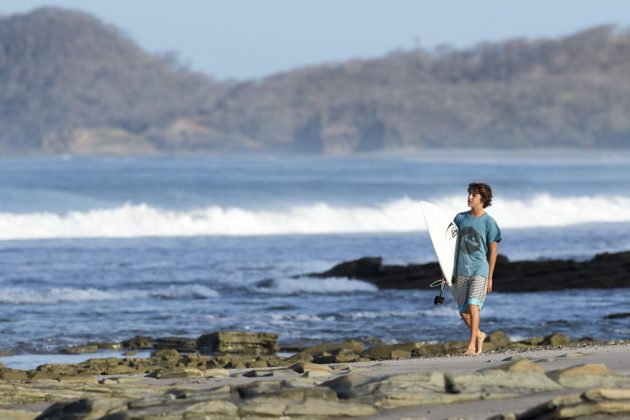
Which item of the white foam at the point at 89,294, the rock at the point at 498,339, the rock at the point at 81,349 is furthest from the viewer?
the white foam at the point at 89,294

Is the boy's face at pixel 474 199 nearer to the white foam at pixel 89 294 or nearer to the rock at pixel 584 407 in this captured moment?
the rock at pixel 584 407

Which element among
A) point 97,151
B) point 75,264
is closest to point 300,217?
point 75,264

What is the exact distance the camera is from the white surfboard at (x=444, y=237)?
34.0 ft

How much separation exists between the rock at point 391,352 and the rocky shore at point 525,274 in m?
7.85

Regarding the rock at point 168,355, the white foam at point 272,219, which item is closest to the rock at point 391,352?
the rock at point 168,355

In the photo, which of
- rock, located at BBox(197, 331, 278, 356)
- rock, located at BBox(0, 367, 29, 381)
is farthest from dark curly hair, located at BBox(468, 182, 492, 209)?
rock, located at BBox(197, 331, 278, 356)

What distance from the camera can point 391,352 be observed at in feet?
43.0

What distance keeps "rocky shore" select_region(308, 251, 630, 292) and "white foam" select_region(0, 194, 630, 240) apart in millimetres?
15192

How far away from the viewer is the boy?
10.2 meters

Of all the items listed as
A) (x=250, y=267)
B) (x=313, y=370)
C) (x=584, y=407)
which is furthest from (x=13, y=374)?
(x=250, y=267)

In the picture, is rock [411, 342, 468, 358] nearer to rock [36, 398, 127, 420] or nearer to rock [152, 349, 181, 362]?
rock [152, 349, 181, 362]

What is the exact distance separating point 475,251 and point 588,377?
273 cm

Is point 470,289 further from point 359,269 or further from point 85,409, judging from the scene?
point 359,269

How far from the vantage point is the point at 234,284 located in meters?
22.5
